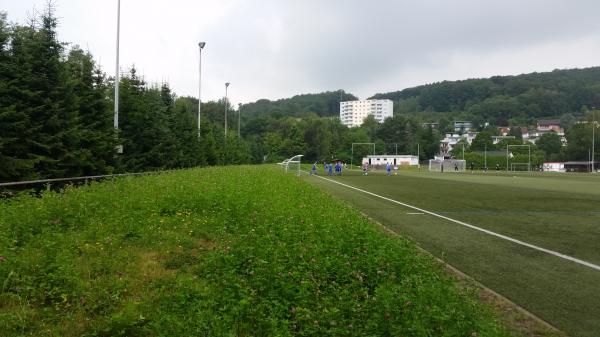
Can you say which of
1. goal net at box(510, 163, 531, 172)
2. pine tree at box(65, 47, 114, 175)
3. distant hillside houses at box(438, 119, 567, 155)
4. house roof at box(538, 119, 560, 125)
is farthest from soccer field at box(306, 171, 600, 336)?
house roof at box(538, 119, 560, 125)

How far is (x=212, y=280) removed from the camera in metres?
5.62

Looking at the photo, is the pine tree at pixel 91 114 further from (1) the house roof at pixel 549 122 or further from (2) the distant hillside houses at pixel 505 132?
(1) the house roof at pixel 549 122

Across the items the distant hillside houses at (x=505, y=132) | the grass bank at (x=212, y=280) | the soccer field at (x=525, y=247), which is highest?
the distant hillside houses at (x=505, y=132)

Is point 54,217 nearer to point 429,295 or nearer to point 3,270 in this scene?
point 3,270

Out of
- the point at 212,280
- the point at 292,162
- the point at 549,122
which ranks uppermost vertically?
the point at 549,122

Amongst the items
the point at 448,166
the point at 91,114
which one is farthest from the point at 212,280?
the point at 448,166

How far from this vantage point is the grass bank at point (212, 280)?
14.3 feet

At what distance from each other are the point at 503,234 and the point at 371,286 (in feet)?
21.0

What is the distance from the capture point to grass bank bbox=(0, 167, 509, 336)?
4.36 metres

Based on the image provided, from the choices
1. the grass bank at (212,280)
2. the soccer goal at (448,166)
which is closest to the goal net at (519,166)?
the soccer goal at (448,166)

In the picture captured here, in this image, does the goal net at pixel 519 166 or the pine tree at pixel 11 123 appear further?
the goal net at pixel 519 166

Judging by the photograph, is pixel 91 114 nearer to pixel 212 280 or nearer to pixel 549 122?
pixel 212 280

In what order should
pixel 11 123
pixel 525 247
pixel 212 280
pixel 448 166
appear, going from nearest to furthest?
pixel 212 280 < pixel 525 247 < pixel 11 123 < pixel 448 166

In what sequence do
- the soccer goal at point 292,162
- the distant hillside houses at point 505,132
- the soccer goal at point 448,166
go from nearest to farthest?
the soccer goal at point 292,162, the soccer goal at point 448,166, the distant hillside houses at point 505,132
